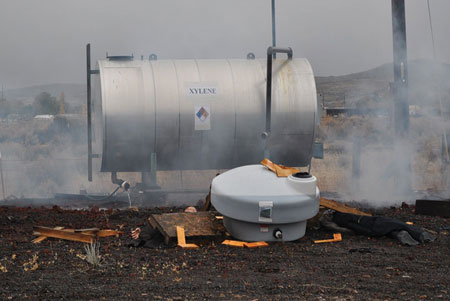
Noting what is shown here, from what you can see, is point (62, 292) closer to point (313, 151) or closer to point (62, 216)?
point (62, 216)

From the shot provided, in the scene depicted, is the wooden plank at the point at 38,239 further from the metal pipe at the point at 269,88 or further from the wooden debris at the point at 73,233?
the metal pipe at the point at 269,88

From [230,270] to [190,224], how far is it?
1.79 meters

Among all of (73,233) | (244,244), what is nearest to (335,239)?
(244,244)

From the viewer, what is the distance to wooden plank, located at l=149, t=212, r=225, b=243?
8273 millimetres

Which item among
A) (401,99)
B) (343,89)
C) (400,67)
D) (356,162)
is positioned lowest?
(356,162)

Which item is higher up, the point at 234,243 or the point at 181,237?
the point at 181,237

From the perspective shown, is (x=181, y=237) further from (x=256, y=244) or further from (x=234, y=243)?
(x=256, y=244)

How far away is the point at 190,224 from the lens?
8547 mm

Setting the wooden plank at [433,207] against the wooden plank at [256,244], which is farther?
the wooden plank at [433,207]

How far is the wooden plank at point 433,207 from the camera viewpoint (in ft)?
34.2

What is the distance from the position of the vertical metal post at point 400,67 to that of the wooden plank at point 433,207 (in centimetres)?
428

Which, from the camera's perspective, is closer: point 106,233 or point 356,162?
point 106,233

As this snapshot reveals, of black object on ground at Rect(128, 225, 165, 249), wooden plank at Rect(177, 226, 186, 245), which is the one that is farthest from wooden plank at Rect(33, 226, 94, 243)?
wooden plank at Rect(177, 226, 186, 245)

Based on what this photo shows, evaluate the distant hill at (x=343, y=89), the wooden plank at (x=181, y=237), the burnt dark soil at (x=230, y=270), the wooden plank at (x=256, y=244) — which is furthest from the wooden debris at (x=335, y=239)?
the distant hill at (x=343, y=89)
